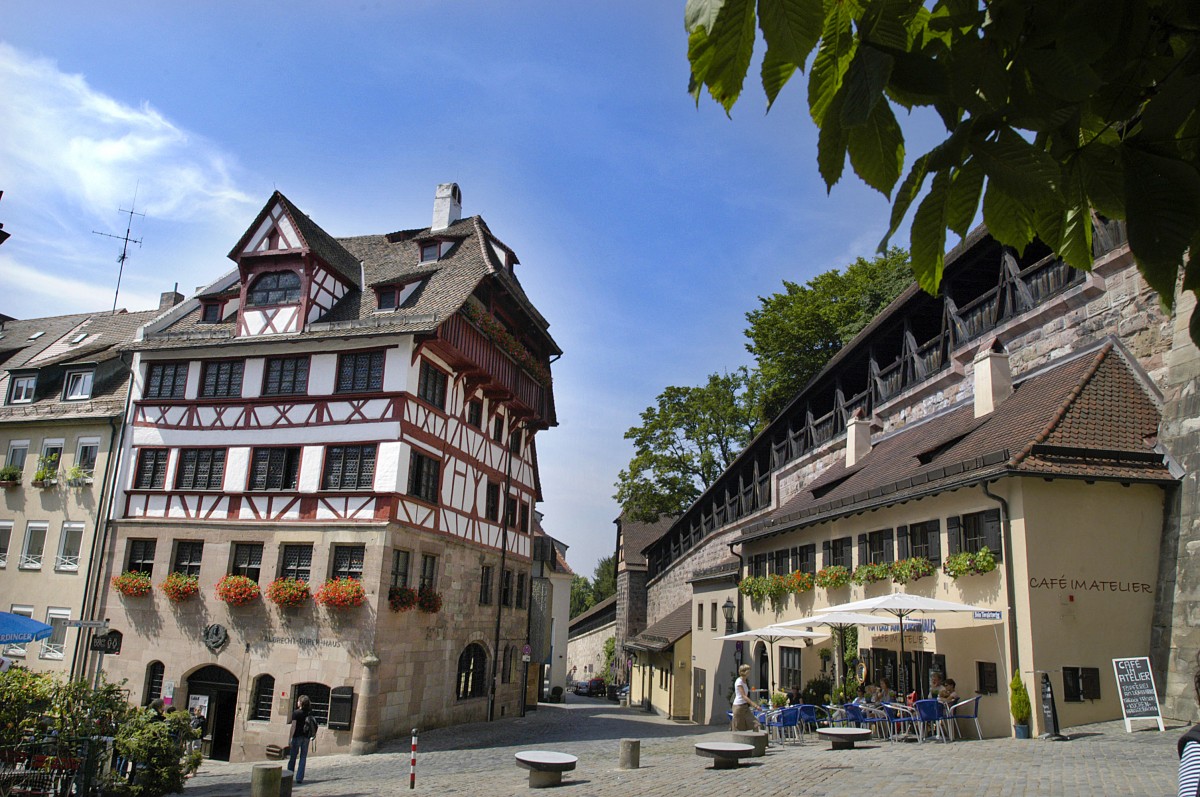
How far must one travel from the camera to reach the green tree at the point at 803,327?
4181 cm

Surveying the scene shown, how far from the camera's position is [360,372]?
2336 centimetres

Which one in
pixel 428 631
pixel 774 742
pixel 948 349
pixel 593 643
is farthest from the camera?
pixel 593 643

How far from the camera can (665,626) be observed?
40.7 metres

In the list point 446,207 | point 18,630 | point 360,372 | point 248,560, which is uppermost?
point 446,207

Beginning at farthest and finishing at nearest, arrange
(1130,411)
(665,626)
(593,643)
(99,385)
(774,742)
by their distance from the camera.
Result: (593,643) → (665,626) → (99,385) → (774,742) → (1130,411)

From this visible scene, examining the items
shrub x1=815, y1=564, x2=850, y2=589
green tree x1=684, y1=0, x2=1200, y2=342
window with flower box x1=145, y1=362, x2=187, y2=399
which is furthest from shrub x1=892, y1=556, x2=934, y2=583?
window with flower box x1=145, y1=362, x2=187, y2=399

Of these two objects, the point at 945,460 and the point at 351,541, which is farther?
the point at 351,541

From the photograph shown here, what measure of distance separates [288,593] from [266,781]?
928 cm

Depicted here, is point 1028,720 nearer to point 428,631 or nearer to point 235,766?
point 428,631

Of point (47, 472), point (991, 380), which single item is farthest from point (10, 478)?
point (991, 380)

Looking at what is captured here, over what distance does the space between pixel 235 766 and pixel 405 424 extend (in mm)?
8990

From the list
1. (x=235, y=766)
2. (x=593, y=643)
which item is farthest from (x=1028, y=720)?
(x=593, y=643)

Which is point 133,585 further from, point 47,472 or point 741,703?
point 741,703

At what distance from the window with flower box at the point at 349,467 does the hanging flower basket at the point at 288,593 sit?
8.37ft
